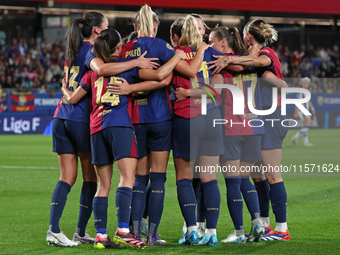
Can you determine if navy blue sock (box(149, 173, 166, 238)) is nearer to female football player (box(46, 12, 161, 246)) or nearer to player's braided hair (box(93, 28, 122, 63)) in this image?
female football player (box(46, 12, 161, 246))

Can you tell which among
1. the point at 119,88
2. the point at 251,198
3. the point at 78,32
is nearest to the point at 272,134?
the point at 251,198

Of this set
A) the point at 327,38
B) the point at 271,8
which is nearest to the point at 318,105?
the point at 271,8

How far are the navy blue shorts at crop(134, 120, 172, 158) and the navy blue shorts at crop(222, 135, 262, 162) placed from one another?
581 mm

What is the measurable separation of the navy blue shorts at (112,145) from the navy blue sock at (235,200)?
1.01m

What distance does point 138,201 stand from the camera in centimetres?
566

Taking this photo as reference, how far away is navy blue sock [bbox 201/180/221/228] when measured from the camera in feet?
18.4

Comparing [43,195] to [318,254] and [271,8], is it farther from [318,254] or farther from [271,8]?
[271,8]

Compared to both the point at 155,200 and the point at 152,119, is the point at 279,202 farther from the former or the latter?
the point at 152,119

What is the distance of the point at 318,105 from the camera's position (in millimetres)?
27672

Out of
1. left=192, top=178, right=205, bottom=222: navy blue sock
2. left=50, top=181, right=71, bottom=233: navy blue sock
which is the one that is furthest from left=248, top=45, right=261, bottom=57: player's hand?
left=50, top=181, right=71, bottom=233: navy blue sock

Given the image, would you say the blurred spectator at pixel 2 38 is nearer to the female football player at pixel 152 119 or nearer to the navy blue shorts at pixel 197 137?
the female football player at pixel 152 119

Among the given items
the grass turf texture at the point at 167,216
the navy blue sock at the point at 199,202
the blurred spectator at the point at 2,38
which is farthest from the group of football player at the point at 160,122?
the blurred spectator at the point at 2,38

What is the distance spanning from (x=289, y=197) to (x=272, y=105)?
363cm

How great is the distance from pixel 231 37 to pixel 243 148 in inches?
43.3
